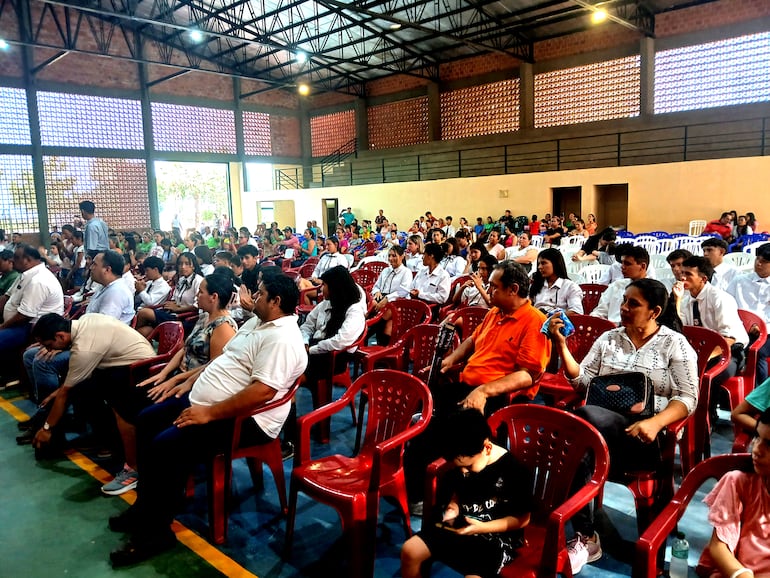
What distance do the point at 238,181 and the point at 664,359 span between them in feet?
64.5

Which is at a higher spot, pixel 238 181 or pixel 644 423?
pixel 238 181

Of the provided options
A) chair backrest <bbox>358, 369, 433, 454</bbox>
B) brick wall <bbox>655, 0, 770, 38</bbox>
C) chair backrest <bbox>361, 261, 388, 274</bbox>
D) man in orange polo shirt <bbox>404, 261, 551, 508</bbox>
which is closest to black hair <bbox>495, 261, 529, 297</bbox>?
man in orange polo shirt <bbox>404, 261, 551, 508</bbox>

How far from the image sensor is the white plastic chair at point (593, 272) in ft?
20.0

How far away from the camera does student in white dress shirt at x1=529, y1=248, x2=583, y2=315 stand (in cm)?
403

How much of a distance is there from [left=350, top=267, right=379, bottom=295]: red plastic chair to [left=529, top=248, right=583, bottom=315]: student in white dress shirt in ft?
8.55

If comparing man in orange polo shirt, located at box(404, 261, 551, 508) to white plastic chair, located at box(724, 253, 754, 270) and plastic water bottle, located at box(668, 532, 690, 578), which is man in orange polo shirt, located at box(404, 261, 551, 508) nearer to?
plastic water bottle, located at box(668, 532, 690, 578)

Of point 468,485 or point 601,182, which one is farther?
point 601,182

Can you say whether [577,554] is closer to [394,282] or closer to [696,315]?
[696,315]

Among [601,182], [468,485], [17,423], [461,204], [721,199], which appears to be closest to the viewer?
[468,485]

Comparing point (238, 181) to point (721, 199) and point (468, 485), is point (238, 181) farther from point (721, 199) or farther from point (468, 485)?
point (468, 485)

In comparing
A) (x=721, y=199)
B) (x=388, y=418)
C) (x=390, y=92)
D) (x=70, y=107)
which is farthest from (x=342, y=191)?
(x=388, y=418)

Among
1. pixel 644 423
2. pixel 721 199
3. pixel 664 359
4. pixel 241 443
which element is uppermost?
pixel 721 199

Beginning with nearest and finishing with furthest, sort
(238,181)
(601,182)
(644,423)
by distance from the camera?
1. (644,423)
2. (601,182)
3. (238,181)

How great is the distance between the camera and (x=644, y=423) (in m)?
2.18
